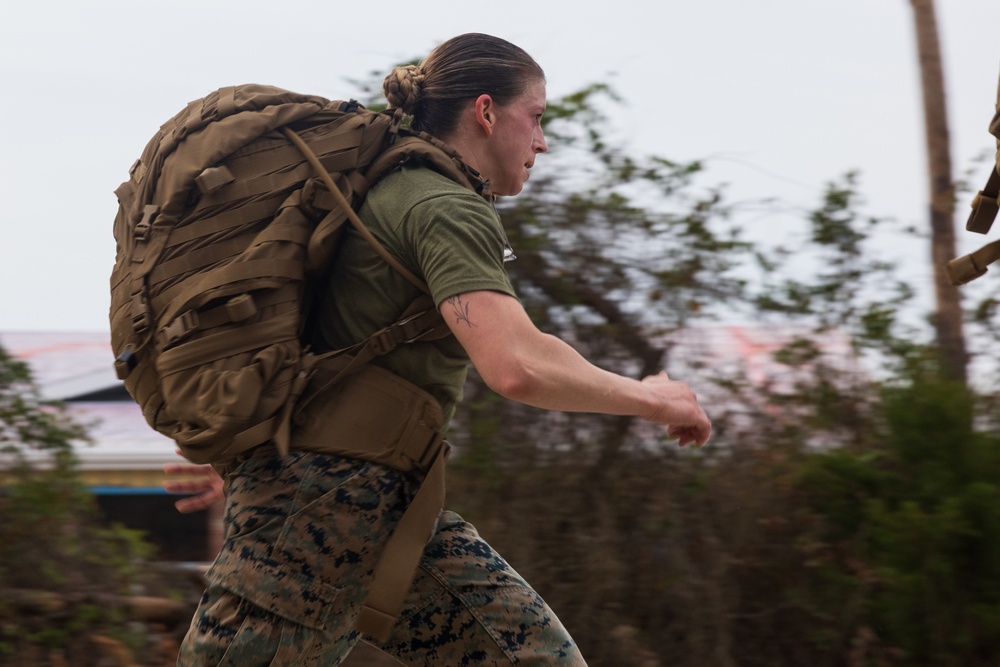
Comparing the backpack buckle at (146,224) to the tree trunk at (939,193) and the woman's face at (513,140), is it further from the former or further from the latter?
the tree trunk at (939,193)

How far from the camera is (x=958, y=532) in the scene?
161 inches

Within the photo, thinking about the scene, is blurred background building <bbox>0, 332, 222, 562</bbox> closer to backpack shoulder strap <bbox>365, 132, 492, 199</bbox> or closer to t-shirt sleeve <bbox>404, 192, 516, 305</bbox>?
backpack shoulder strap <bbox>365, 132, 492, 199</bbox>

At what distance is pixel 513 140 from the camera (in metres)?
2.71

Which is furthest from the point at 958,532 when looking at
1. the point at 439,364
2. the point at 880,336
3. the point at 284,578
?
the point at 284,578

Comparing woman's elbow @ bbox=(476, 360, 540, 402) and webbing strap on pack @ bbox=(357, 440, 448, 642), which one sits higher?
woman's elbow @ bbox=(476, 360, 540, 402)

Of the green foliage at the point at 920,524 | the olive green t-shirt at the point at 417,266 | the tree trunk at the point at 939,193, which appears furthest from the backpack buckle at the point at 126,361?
the tree trunk at the point at 939,193

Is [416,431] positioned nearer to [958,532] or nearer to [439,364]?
[439,364]

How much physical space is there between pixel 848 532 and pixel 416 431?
2.44m

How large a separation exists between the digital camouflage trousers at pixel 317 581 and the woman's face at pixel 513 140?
0.72m

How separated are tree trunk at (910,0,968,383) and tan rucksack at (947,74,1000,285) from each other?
2.05 m

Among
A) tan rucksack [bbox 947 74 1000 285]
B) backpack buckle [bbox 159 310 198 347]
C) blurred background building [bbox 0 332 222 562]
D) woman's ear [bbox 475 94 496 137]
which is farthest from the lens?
blurred background building [bbox 0 332 222 562]

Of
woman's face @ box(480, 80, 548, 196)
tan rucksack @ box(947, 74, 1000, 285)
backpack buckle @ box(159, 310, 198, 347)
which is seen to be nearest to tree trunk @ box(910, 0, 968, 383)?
tan rucksack @ box(947, 74, 1000, 285)

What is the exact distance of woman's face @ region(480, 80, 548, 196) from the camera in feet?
8.85

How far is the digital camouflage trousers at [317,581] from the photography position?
2391 mm
